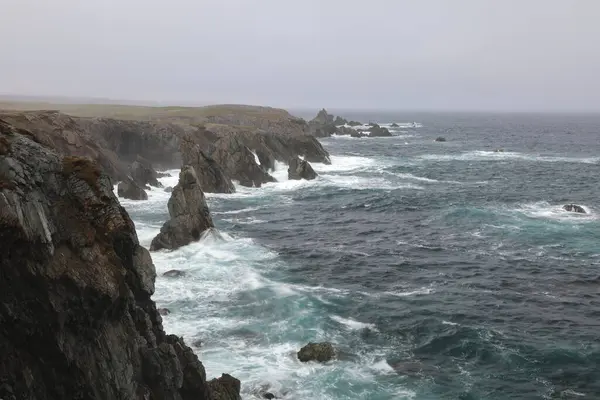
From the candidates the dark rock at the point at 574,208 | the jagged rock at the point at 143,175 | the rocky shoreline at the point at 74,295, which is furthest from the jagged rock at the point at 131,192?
the dark rock at the point at 574,208

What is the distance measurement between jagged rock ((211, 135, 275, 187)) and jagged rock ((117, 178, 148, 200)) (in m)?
18.7

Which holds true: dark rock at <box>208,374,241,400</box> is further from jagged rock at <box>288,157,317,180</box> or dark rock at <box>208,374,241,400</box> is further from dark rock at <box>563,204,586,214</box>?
jagged rock at <box>288,157,317,180</box>

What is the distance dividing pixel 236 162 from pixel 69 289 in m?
75.8

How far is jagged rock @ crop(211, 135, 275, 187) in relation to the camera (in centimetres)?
9325

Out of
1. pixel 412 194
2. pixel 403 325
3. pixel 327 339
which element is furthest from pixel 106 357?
pixel 412 194

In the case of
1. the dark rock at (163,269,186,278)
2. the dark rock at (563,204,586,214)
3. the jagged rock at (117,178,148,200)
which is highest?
the dark rock at (563,204,586,214)

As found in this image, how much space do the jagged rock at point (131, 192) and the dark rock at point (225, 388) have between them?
54.4m

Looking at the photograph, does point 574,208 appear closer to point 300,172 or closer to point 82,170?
point 300,172

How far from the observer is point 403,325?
37781 mm

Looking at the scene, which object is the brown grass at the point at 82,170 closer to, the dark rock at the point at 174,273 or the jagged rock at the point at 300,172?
the dark rock at the point at 174,273

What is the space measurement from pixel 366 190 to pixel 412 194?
8.38m

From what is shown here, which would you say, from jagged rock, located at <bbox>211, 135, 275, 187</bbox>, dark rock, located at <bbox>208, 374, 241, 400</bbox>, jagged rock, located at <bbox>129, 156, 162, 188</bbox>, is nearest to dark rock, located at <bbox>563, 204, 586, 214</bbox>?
jagged rock, located at <bbox>211, 135, 275, 187</bbox>

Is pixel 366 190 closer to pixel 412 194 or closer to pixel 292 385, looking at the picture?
pixel 412 194

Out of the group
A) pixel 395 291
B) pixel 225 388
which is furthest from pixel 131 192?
pixel 225 388
